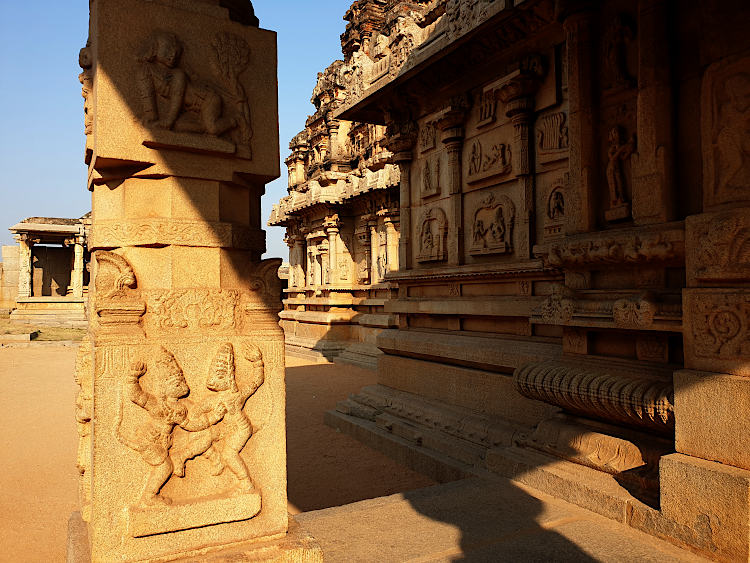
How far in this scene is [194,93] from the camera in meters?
2.77

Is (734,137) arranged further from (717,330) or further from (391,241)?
(391,241)

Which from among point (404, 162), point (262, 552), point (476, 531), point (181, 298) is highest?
point (404, 162)

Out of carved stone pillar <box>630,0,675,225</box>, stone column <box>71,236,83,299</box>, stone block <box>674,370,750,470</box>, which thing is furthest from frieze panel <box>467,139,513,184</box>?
stone column <box>71,236,83,299</box>

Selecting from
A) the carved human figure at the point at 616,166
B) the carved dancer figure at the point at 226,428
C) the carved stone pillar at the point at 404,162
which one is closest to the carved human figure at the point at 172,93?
the carved dancer figure at the point at 226,428

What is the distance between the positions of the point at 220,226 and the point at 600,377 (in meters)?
2.96

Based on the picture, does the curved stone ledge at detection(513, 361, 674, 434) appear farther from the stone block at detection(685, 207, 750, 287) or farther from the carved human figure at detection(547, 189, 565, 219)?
the carved human figure at detection(547, 189, 565, 219)

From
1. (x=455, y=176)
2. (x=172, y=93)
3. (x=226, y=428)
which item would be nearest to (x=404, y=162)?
(x=455, y=176)

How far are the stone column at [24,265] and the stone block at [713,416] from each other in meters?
34.3

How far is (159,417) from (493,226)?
4.61 meters

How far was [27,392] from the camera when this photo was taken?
10.6 metres

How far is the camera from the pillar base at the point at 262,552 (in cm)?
252

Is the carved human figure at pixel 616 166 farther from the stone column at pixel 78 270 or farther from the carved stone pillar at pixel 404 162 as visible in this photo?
the stone column at pixel 78 270

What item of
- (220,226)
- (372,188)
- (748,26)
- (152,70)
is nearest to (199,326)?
(220,226)

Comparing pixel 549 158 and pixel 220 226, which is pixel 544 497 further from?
pixel 549 158
